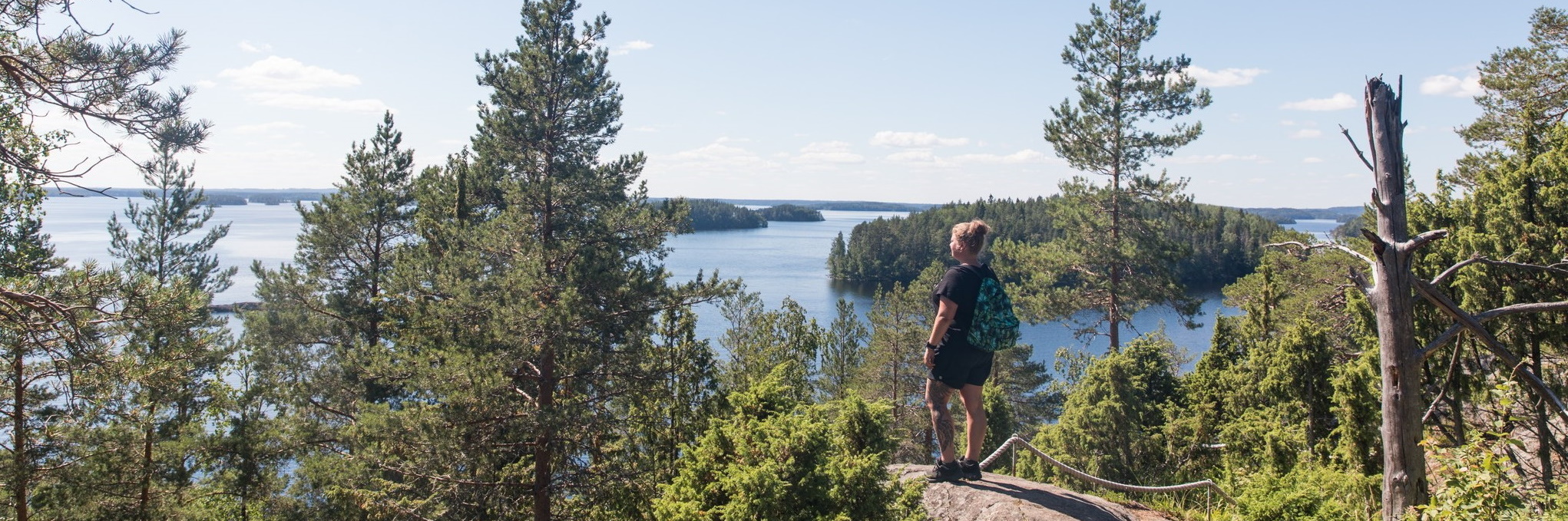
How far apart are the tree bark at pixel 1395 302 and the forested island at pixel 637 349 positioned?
0.05ft

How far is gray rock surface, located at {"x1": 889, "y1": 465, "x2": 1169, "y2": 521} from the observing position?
4.95 metres

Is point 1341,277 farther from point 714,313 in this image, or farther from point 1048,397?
point 714,313

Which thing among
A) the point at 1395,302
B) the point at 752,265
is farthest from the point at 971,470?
the point at 752,265

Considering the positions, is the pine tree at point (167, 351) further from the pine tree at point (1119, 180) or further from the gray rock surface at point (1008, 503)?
the pine tree at point (1119, 180)

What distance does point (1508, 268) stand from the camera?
665 centimetres

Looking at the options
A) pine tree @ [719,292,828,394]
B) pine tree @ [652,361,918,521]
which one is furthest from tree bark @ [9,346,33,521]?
pine tree @ [719,292,828,394]

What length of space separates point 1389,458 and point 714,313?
40968 mm

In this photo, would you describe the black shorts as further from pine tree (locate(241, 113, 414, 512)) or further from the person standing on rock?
pine tree (locate(241, 113, 414, 512))

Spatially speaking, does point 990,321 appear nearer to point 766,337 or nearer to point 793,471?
point 793,471

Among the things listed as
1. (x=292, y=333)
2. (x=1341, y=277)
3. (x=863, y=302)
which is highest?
(x=1341, y=277)

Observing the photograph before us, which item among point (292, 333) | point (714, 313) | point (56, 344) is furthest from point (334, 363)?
point (714, 313)

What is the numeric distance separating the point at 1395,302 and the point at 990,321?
6.99ft

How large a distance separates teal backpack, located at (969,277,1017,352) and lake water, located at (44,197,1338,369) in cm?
587

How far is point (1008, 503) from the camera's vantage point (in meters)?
5.01
